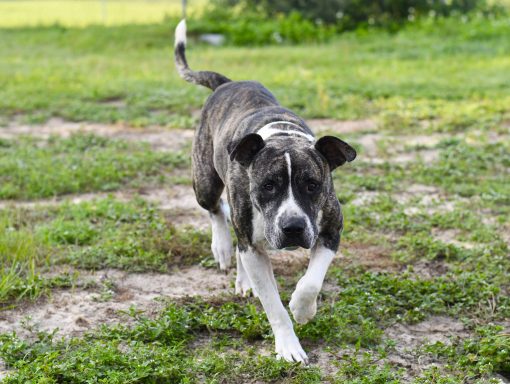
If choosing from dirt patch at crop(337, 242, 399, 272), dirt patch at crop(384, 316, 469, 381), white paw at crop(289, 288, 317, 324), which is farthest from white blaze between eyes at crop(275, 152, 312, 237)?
dirt patch at crop(337, 242, 399, 272)

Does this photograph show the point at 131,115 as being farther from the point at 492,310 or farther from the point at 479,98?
the point at 492,310

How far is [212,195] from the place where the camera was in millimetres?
6004

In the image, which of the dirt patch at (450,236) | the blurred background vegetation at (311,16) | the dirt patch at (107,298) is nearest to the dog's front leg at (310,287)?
the dirt patch at (107,298)

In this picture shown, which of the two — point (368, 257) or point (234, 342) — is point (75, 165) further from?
point (234, 342)

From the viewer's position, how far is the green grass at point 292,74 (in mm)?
10992

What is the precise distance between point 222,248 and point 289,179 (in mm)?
1639

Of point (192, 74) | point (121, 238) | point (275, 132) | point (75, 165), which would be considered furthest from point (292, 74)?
point (275, 132)

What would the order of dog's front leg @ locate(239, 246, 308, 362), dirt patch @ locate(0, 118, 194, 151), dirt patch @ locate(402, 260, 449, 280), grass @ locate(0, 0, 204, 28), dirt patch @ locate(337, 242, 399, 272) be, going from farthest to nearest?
grass @ locate(0, 0, 204, 28) → dirt patch @ locate(0, 118, 194, 151) → dirt patch @ locate(337, 242, 399, 272) → dirt patch @ locate(402, 260, 449, 280) → dog's front leg @ locate(239, 246, 308, 362)

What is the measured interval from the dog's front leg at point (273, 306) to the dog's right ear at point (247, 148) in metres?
0.50

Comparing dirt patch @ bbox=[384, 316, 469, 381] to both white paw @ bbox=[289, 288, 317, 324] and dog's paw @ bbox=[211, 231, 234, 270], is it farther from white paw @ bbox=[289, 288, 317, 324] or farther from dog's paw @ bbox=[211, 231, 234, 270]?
dog's paw @ bbox=[211, 231, 234, 270]

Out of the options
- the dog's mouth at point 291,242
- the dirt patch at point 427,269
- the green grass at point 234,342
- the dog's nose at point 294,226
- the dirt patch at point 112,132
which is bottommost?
the dirt patch at point 112,132

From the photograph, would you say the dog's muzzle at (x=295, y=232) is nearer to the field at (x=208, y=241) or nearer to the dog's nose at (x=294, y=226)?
the dog's nose at (x=294, y=226)

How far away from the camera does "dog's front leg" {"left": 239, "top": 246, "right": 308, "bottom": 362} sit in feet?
15.0

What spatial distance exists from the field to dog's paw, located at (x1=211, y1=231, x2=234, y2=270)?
11cm
